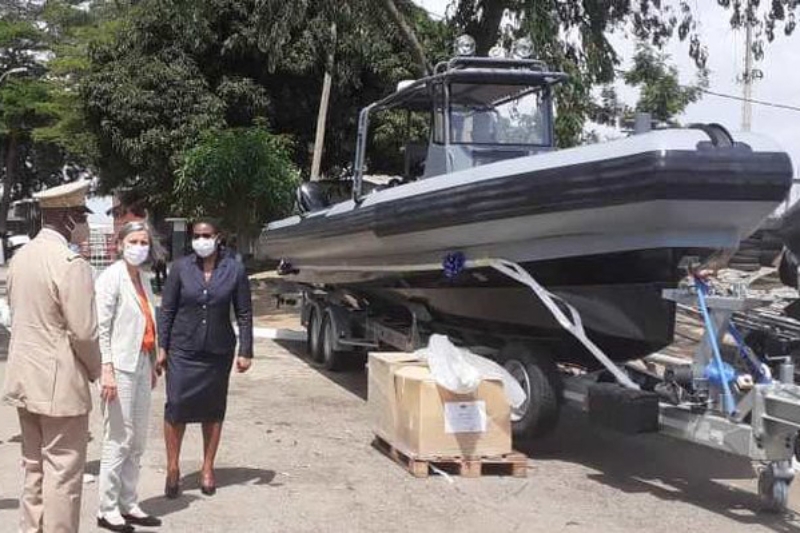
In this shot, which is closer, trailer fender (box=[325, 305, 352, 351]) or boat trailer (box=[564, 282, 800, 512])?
boat trailer (box=[564, 282, 800, 512])

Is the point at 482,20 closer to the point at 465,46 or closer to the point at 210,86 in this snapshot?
the point at 465,46

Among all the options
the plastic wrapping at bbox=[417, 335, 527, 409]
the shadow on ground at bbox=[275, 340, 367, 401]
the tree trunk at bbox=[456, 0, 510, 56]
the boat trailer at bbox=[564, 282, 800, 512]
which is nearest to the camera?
the boat trailer at bbox=[564, 282, 800, 512]

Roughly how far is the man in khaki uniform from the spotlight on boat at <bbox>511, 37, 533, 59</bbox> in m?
11.7

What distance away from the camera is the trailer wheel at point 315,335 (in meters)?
11.8

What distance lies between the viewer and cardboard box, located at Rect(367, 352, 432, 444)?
691 cm

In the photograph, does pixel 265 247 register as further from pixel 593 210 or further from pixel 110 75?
pixel 110 75

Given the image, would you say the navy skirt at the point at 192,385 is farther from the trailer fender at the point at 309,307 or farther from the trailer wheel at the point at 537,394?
the trailer fender at the point at 309,307

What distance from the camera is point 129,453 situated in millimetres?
5227

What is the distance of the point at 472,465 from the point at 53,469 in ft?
9.61

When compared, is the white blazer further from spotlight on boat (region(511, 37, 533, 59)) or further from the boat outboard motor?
spotlight on boat (region(511, 37, 533, 59))

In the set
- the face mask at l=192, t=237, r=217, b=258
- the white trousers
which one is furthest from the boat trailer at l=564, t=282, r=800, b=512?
the white trousers

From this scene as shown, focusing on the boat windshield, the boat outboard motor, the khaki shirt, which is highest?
the boat windshield

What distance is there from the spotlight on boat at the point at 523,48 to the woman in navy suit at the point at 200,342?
394 inches

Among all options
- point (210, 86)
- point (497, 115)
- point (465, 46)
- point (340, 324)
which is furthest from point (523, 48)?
point (210, 86)
